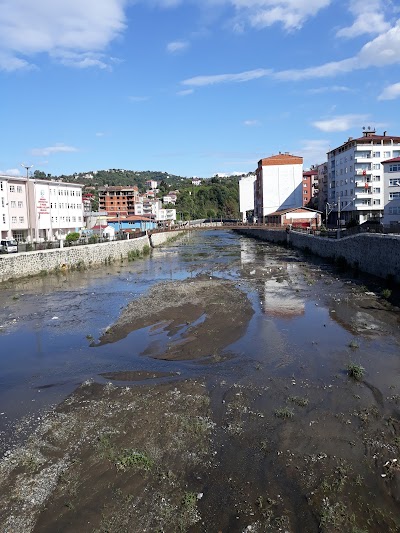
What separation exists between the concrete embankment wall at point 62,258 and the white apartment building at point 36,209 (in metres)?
11.3

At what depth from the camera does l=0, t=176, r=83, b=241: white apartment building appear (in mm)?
57225

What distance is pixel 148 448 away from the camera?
9.34m

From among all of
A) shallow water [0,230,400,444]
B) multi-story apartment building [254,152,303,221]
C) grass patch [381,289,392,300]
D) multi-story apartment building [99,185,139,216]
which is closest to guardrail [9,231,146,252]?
shallow water [0,230,400,444]

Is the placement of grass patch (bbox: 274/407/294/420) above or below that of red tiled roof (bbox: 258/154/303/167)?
below

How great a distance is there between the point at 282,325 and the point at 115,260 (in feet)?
118

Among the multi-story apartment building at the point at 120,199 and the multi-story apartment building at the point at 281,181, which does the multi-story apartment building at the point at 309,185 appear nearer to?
the multi-story apartment building at the point at 281,181

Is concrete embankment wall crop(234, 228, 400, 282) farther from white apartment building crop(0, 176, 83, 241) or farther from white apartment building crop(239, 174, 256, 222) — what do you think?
white apartment building crop(239, 174, 256, 222)

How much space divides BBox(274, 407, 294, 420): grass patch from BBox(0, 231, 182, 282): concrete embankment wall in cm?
2846

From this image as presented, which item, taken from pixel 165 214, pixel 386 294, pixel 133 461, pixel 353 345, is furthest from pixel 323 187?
pixel 133 461

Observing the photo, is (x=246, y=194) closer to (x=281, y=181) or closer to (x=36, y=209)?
(x=281, y=181)

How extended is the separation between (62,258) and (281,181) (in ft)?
254

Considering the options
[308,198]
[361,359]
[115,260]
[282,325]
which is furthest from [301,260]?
[308,198]

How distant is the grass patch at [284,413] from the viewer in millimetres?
10594

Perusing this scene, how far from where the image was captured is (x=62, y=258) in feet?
136
